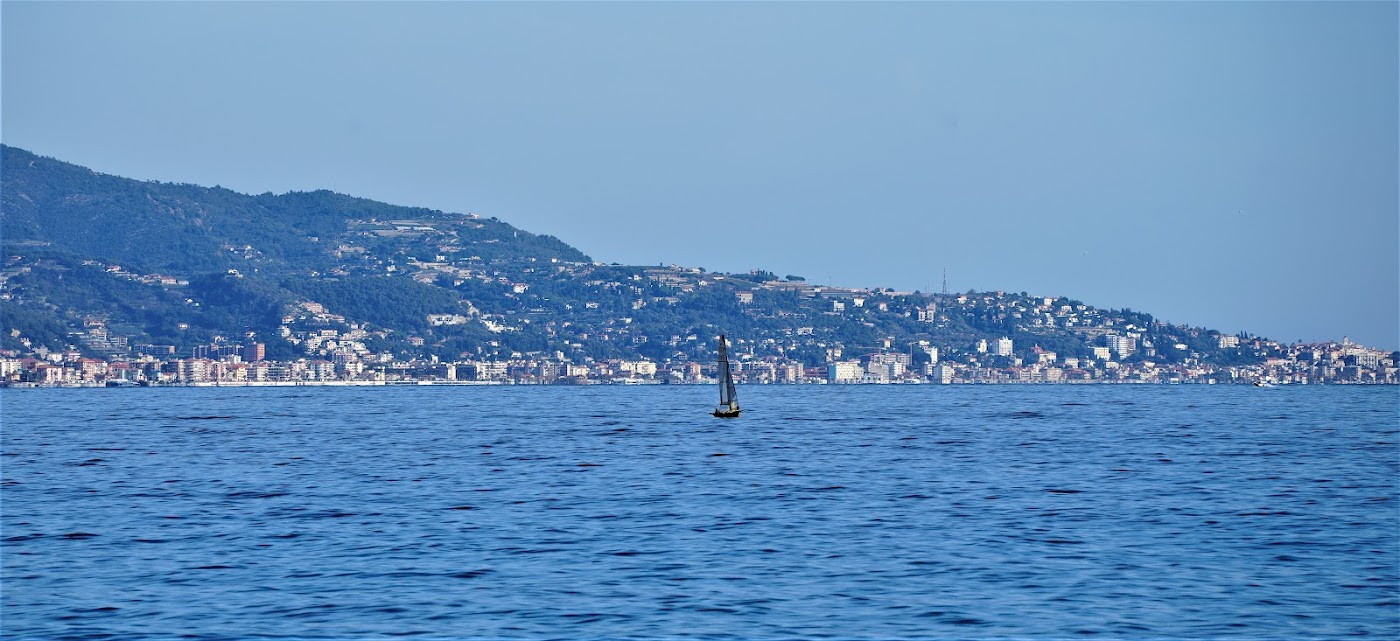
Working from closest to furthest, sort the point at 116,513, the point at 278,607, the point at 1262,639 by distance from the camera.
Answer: the point at 1262,639, the point at 278,607, the point at 116,513

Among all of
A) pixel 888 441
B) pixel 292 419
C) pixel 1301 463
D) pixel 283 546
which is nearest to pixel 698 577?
pixel 283 546

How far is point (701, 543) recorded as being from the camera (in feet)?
118

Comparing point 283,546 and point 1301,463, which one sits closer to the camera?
point 283,546

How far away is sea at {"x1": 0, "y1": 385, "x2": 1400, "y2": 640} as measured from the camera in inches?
1054

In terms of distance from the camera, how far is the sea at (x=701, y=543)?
26.8 metres

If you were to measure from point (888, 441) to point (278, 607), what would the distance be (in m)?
54.8

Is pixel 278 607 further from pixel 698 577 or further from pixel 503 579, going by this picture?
pixel 698 577

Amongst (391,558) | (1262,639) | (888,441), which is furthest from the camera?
(888,441)


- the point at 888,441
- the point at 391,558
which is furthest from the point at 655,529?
the point at 888,441

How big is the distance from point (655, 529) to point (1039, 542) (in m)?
8.69

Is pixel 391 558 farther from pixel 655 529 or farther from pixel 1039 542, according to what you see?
pixel 1039 542

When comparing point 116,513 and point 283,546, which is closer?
point 283,546

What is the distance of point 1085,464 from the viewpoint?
6138 centimetres

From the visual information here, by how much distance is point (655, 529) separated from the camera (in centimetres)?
3859
